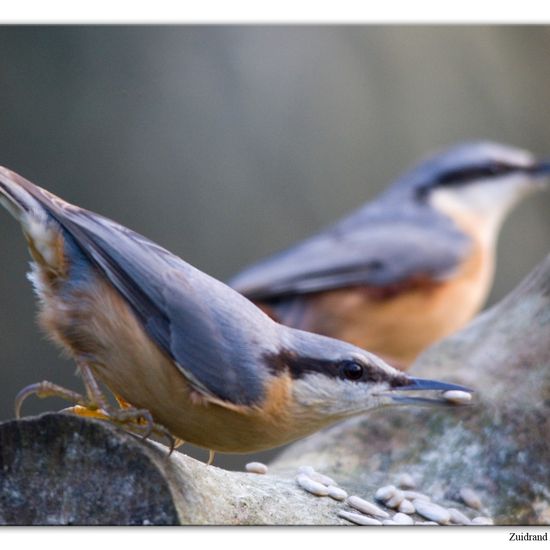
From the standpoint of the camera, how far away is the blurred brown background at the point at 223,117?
2.57 metres

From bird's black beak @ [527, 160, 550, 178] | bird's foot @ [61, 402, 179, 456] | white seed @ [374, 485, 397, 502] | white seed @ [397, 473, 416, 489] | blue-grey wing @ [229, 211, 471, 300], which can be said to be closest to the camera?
bird's foot @ [61, 402, 179, 456]

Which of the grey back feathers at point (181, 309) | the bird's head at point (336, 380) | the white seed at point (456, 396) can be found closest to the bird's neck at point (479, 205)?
the white seed at point (456, 396)

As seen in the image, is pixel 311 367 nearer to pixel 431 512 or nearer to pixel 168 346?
pixel 168 346

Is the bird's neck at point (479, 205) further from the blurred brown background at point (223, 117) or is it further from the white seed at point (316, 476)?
the white seed at point (316, 476)

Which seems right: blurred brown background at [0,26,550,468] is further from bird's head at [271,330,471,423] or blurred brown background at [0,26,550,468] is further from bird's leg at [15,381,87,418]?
bird's head at [271,330,471,423]

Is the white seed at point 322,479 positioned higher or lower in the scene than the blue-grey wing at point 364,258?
lower

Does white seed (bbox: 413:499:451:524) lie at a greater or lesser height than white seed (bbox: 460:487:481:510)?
lesser

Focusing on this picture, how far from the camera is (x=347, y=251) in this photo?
3.43 m

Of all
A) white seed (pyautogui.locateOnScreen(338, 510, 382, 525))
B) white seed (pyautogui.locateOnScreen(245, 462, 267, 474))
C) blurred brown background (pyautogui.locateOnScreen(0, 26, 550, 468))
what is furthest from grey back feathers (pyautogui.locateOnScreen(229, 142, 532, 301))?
white seed (pyautogui.locateOnScreen(338, 510, 382, 525))

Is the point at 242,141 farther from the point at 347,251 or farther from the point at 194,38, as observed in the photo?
the point at 347,251

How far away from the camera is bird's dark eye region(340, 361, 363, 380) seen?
1.87m

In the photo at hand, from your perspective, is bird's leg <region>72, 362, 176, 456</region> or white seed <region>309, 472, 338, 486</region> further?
white seed <region>309, 472, 338, 486</region>

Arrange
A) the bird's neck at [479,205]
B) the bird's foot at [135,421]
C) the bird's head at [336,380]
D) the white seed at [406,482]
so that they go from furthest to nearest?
1. the bird's neck at [479,205]
2. the white seed at [406,482]
3. the bird's head at [336,380]
4. the bird's foot at [135,421]

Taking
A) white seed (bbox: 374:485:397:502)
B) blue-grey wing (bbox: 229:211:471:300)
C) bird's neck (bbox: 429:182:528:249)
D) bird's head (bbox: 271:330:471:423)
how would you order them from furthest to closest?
bird's neck (bbox: 429:182:528:249)
blue-grey wing (bbox: 229:211:471:300)
white seed (bbox: 374:485:397:502)
bird's head (bbox: 271:330:471:423)
